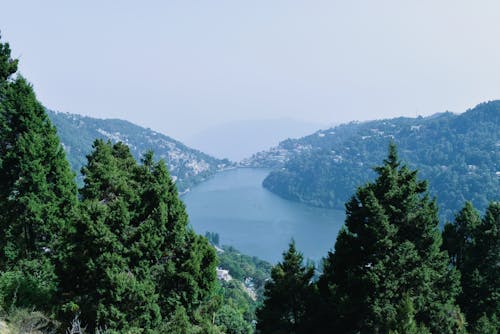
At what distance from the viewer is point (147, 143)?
184m

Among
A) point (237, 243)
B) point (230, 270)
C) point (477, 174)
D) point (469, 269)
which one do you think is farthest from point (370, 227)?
point (477, 174)

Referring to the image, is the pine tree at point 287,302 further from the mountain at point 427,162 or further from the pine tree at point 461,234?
the mountain at point 427,162

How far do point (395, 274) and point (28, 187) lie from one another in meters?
Answer: 9.02

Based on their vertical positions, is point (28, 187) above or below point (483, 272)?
above

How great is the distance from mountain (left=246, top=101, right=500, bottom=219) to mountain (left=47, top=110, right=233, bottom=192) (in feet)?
112

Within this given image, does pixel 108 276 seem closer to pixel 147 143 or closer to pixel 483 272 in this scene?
pixel 483 272

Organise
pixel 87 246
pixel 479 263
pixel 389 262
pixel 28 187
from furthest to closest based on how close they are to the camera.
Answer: pixel 479 263
pixel 28 187
pixel 389 262
pixel 87 246

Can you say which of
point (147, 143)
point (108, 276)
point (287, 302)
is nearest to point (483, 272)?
point (287, 302)

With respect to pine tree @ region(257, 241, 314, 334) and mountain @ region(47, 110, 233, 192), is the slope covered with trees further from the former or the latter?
mountain @ region(47, 110, 233, 192)

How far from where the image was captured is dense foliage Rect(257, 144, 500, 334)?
913 cm

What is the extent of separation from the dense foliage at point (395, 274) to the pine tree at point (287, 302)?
0.03m

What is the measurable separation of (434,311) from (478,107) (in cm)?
15023

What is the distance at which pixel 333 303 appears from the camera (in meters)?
10.2

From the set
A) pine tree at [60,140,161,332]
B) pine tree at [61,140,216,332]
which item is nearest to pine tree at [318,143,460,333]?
pine tree at [61,140,216,332]
